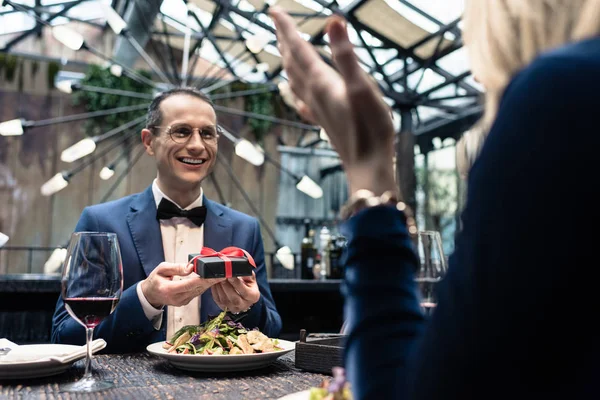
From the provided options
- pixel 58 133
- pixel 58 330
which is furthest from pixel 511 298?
pixel 58 133

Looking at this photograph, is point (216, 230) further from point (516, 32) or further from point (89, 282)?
point (516, 32)

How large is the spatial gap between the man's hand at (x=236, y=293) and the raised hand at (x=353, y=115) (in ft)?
3.10

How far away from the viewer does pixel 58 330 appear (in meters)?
1.78

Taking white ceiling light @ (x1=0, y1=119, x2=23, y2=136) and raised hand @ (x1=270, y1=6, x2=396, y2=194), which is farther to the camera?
white ceiling light @ (x1=0, y1=119, x2=23, y2=136)

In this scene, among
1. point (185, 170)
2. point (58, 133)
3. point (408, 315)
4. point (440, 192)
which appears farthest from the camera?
point (440, 192)

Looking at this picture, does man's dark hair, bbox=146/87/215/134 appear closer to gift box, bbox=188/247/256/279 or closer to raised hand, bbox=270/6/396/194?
gift box, bbox=188/247/256/279

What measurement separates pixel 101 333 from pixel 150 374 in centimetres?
53

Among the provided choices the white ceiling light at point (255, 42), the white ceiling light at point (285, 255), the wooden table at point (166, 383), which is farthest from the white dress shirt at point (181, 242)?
the white ceiling light at point (255, 42)

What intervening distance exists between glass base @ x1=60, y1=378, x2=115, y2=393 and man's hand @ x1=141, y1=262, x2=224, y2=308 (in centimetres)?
35

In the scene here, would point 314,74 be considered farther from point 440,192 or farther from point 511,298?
point 440,192

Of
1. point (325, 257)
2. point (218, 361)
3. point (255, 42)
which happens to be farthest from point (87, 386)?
point (255, 42)

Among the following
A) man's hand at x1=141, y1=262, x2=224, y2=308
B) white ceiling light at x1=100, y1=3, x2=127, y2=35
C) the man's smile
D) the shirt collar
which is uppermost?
white ceiling light at x1=100, y1=3, x2=127, y2=35

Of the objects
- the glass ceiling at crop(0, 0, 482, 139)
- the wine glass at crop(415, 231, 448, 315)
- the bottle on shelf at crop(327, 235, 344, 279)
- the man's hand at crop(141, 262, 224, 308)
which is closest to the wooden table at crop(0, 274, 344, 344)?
the bottle on shelf at crop(327, 235, 344, 279)

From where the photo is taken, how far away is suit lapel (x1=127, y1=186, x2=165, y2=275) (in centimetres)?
210
